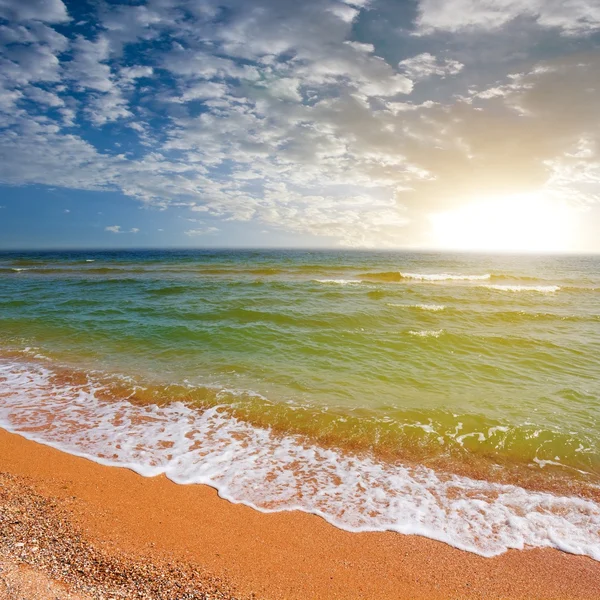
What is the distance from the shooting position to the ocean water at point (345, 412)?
5.26m

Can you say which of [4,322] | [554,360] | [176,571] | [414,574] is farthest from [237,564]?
[4,322]

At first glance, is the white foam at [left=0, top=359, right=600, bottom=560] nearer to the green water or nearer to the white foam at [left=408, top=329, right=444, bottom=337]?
the green water

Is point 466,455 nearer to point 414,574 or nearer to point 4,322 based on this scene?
point 414,574

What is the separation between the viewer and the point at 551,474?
6047 millimetres

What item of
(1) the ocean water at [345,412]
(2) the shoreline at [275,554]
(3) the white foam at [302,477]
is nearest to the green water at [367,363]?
(1) the ocean water at [345,412]

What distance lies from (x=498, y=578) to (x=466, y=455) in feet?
8.90

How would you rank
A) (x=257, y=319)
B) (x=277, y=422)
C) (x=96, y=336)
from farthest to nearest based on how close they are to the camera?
1. (x=257, y=319)
2. (x=96, y=336)
3. (x=277, y=422)

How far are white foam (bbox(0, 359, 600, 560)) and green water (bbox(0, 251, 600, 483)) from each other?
65cm

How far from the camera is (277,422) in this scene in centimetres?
761

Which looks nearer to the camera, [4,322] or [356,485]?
[356,485]

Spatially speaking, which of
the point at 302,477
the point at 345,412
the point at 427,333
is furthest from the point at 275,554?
the point at 427,333

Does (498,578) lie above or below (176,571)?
below

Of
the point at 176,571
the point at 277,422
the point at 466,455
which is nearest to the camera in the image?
the point at 176,571

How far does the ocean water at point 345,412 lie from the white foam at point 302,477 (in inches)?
1.1
